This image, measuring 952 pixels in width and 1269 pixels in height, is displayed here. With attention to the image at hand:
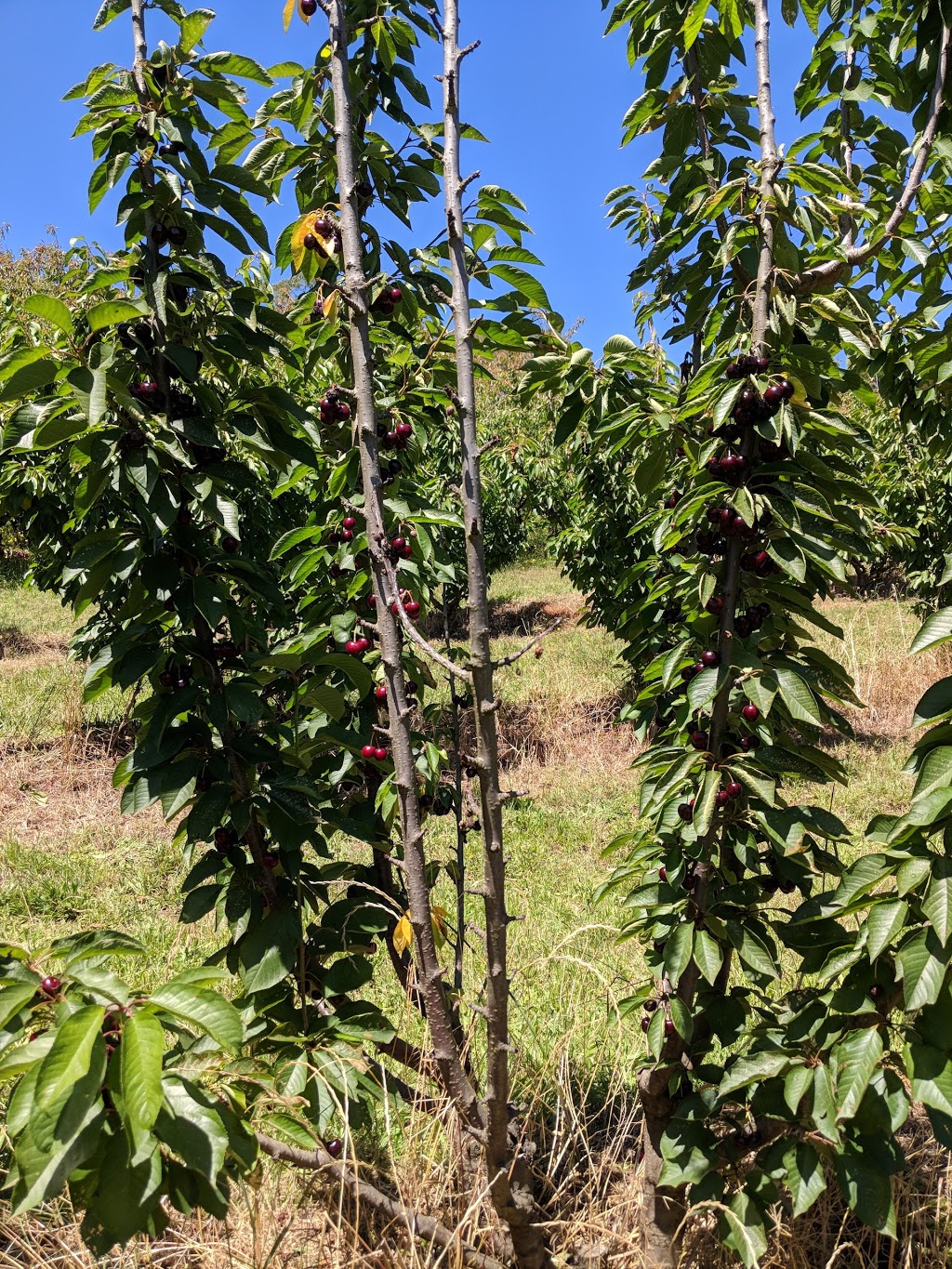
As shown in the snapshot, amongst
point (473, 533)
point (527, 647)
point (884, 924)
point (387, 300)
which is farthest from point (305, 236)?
point (884, 924)

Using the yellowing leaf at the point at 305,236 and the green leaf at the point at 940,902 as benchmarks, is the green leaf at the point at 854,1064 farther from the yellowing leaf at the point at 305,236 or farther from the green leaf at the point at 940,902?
the yellowing leaf at the point at 305,236

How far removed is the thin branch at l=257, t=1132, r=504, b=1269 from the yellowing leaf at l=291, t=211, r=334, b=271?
1.68m

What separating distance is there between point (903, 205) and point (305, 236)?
1.08 m

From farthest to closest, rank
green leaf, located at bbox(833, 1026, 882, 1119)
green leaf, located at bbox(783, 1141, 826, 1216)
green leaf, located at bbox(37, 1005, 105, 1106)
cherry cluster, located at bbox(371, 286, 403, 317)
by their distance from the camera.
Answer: cherry cluster, located at bbox(371, 286, 403, 317)
green leaf, located at bbox(783, 1141, 826, 1216)
green leaf, located at bbox(833, 1026, 882, 1119)
green leaf, located at bbox(37, 1005, 105, 1106)

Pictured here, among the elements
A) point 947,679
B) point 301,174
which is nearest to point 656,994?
point 947,679

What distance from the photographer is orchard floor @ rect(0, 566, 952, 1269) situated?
206 centimetres

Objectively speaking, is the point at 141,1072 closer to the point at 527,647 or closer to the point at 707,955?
the point at 527,647

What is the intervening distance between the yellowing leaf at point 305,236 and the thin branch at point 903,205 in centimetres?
91

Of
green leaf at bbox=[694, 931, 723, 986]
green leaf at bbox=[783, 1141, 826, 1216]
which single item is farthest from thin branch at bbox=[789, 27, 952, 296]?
green leaf at bbox=[783, 1141, 826, 1216]

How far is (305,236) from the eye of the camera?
169 centimetres

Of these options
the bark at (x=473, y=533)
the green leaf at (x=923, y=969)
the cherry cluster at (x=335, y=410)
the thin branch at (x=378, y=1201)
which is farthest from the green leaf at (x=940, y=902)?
the cherry cluster at (x=335, y=410)

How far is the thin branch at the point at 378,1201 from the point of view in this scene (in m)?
1.73

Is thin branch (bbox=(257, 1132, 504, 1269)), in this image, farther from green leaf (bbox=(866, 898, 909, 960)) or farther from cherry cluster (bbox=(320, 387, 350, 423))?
cherry cluster (bbox=(320, 387, 350, 423))

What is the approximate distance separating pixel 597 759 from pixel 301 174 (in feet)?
20.8
